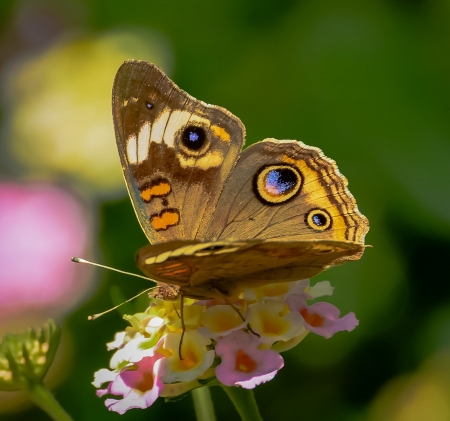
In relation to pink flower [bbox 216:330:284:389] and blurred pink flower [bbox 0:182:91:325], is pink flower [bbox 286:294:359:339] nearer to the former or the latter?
pink flower [bbox 216:330:284:389]

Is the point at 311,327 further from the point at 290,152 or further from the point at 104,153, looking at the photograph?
the point at 104,153

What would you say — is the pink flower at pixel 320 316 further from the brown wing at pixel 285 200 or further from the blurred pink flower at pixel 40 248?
the blurred pink flower at pixel 40 248

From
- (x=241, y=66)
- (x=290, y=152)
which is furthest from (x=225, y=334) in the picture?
(x=241, y=66)

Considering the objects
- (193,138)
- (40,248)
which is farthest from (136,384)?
(40,248)

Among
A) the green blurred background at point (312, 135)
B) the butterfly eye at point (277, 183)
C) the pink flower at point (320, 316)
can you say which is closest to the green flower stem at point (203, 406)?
the pink flower at point (320, 316)

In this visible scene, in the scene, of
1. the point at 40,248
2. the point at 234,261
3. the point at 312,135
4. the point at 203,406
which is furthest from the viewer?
the point at 312,135

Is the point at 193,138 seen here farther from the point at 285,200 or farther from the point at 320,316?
the point at 320,316
